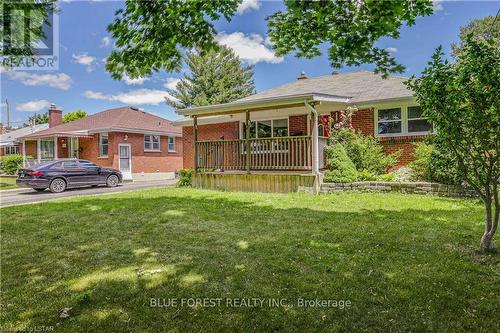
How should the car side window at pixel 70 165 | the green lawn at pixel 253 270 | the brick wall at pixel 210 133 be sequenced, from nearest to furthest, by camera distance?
the green lawn at pixel 253 270 < the car side window at pixel 70 165 < the brick wall at pixel 210 133

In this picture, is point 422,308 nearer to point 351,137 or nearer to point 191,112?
point 351,137

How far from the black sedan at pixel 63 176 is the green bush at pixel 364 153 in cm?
1196

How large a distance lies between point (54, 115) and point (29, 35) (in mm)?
21828

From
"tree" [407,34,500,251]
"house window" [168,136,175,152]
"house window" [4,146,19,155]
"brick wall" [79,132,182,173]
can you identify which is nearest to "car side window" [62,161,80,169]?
"brick wall" [79,132,182,173]

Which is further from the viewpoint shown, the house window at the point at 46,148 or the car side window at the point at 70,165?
the house window at the point at 46,148

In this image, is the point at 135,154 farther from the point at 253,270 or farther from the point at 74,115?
the point at 74,115

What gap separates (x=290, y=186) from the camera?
11.3m

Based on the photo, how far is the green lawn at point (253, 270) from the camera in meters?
2.99

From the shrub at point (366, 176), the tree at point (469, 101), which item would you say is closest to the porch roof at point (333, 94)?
the shrub at point (366, 176)

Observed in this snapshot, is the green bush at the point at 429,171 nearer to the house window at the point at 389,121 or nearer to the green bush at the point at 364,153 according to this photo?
the green bush at the point at 364,153

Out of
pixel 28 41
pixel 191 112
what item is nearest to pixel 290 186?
pixel 191 112

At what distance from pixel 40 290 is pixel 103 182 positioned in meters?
14.5

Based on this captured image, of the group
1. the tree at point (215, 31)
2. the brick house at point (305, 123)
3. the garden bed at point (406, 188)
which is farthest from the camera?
the brick house at point (305, 123)

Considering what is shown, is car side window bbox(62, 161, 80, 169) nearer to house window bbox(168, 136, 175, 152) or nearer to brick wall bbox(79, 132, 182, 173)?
brick wall bbox(79, 132, 182, 173)
